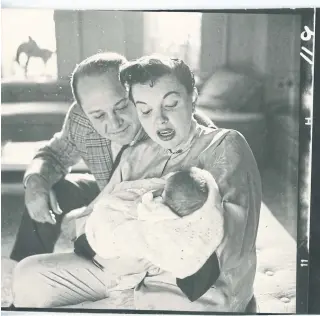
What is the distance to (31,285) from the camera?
5.11 feet

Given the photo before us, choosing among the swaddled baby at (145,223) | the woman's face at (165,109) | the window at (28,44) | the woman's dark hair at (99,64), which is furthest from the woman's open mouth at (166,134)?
the window at (28,44)

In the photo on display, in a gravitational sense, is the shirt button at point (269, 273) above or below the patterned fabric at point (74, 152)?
below

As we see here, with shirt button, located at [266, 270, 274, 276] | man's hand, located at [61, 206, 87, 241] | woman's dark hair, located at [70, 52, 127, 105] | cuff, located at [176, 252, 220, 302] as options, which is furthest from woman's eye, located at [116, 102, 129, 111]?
shirt button, located at [266, 270, 274, 276]

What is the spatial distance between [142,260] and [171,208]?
18 cm

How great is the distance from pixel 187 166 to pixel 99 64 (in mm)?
390

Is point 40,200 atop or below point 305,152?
below

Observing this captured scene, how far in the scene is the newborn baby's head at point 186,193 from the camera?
1.48 metres

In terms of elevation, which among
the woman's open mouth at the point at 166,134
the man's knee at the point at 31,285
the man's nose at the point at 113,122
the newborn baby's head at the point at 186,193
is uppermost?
the man's nose at the point at 113,122

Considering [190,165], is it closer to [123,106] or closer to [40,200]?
[123,106]

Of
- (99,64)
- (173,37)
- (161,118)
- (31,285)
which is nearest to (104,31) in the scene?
(99,64)

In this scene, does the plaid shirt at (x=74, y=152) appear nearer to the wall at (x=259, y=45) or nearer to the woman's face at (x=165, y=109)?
the woman's face at (x=165, y=109)

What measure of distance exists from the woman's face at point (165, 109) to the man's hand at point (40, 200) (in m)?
0.35

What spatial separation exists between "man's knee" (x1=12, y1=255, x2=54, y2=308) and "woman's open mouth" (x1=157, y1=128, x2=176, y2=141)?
0.51 metres

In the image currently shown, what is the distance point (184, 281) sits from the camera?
1.52 meters
